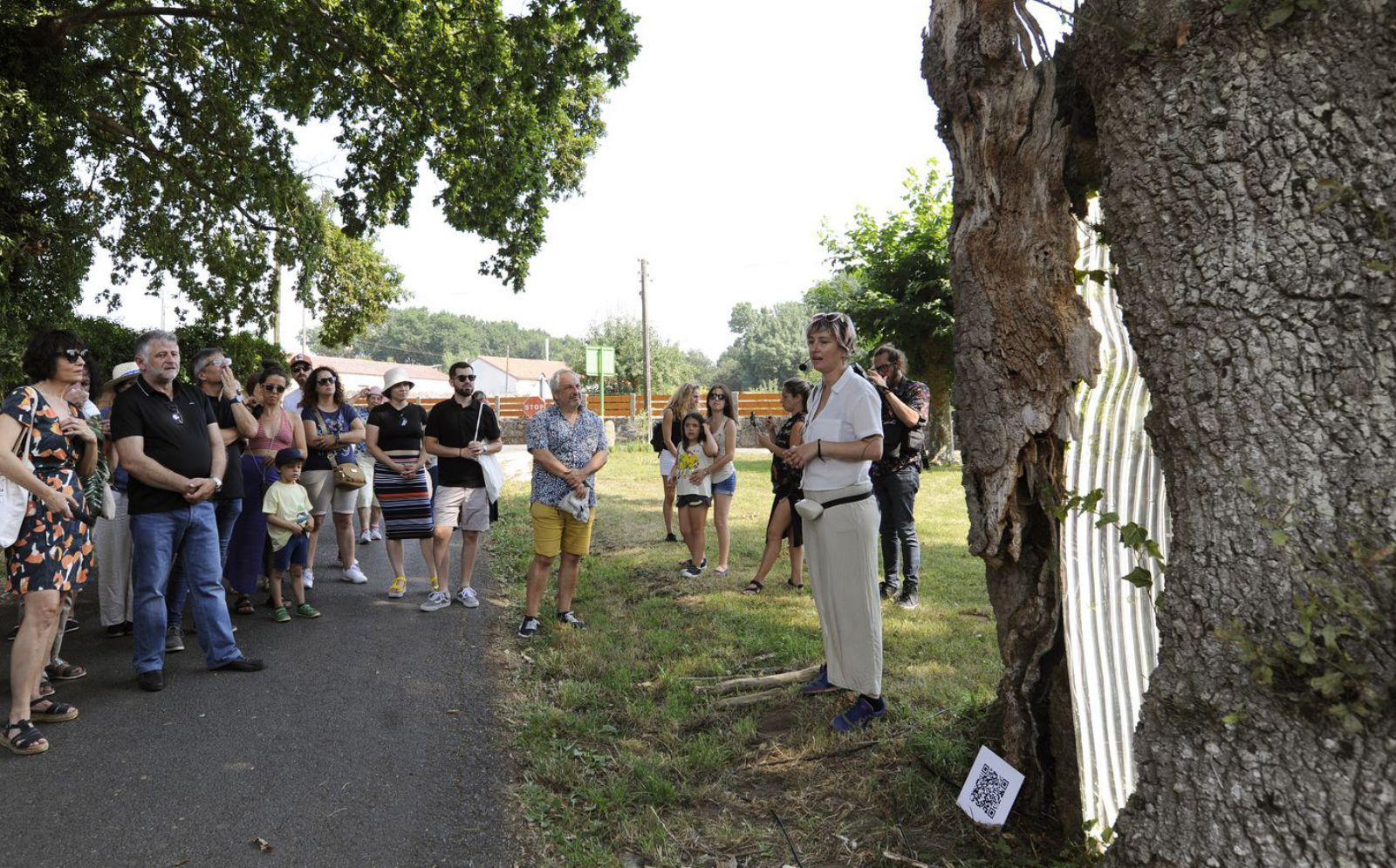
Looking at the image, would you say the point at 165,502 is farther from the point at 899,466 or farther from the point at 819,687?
the point at 899,466

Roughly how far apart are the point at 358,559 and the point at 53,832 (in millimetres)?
6105

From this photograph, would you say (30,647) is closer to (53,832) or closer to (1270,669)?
(53,832)

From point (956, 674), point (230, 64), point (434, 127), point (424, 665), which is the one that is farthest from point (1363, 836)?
point (230, 64)

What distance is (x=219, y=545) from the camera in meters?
5.97

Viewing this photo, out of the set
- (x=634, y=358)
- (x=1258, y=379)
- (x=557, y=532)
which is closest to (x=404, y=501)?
(x=557, y=532)

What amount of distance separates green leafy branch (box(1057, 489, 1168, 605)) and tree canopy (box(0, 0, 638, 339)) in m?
7.67

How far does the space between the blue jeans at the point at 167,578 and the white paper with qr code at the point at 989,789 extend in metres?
4.33

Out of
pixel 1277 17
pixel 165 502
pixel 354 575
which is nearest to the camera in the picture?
pixel 1277 17

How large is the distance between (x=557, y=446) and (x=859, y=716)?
3.22 metres

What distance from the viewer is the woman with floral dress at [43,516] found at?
4.28 meters

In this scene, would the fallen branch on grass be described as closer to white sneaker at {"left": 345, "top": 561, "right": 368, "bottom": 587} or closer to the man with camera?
the man with camera

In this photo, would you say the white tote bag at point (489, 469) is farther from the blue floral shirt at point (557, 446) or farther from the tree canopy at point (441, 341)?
the tree canopy at point (441, 341)

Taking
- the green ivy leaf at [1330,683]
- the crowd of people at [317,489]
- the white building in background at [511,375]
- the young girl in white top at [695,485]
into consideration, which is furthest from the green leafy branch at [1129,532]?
the white building in background at [511,375]

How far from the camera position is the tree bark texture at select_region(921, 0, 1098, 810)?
10.5 ft
